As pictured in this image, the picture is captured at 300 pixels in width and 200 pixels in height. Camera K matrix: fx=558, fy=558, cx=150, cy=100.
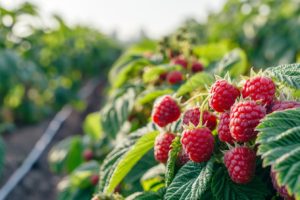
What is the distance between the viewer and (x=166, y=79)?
7.77ft

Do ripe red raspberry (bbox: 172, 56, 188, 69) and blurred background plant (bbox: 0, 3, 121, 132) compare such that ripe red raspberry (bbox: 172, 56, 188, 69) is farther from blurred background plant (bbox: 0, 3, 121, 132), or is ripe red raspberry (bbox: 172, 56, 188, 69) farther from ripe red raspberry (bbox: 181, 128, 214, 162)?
blurred background plant (bbox: 0, 3, 121, 132)

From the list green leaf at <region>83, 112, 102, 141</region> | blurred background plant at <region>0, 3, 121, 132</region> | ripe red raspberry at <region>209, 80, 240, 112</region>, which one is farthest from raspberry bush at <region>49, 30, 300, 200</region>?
blurred background plant at <region>0, 3, 121, 132</region>

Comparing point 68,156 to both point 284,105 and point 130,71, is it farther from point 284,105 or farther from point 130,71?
point 284,105

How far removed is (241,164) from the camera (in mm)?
1217

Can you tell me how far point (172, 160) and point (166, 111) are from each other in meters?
0.20

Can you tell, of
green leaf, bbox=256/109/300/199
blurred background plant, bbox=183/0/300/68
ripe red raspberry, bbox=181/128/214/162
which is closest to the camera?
green leaf, bbox=256/109/300/199

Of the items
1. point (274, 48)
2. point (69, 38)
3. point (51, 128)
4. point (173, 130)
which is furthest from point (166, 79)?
point (69, 38)

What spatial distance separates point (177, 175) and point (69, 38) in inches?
312

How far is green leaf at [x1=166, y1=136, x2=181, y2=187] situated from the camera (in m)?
1.38

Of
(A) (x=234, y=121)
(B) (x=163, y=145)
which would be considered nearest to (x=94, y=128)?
(B) (x=163, y=145)

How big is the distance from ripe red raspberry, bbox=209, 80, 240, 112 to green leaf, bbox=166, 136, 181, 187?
156mm

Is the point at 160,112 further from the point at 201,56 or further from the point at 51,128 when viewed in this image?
the point at 51,128

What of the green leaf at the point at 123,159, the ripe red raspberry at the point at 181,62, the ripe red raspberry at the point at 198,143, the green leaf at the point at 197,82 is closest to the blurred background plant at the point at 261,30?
the ripe red raspberry at the point at 181,62

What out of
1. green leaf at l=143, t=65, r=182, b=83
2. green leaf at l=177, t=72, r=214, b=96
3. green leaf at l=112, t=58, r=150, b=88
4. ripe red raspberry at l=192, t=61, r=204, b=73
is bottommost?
green leaf at l=177, t=72, r=214, b=96
